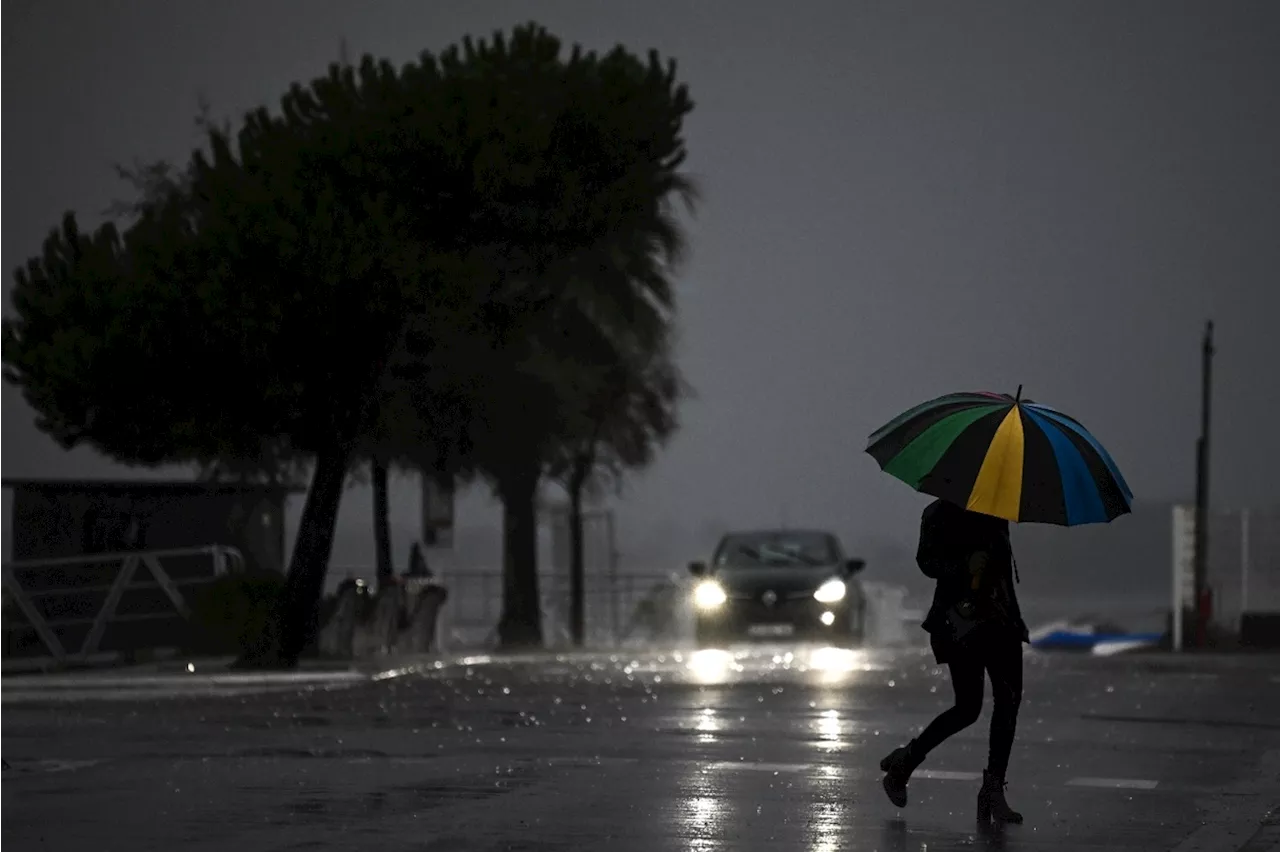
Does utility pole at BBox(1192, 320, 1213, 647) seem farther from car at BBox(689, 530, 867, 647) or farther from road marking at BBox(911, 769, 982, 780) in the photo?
road marking at BBox(911, 769, 982, 780)

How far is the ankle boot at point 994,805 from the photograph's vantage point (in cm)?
1162

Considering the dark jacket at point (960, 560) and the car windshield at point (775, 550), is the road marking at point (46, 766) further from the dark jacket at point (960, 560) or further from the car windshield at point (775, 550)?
the car windshield at point (775, 550)

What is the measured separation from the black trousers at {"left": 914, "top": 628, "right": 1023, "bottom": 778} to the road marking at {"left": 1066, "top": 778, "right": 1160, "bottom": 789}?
232 centimetres

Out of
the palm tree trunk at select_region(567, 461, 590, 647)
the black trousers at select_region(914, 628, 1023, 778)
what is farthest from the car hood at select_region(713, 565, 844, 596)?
the black trousers at select_region(914, 628, 1023, 778)

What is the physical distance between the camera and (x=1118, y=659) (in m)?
32.0

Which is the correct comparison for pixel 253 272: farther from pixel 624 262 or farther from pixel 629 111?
pixel 624 262

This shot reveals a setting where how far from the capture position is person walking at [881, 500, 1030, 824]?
11461mm

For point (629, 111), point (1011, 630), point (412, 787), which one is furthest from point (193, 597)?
point (1011, 630)

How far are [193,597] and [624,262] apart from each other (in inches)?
561

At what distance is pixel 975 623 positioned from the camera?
37.6ft

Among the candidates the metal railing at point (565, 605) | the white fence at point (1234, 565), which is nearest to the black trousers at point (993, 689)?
the white fence at point (1234, 565)

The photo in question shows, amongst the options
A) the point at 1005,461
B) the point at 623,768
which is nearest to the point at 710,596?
the point at 623,768

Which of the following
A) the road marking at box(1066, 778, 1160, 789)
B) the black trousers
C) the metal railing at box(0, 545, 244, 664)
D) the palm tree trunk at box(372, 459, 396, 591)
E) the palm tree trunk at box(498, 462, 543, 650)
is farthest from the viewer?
the palm tree trunk at box(498, 462, 543, 650)

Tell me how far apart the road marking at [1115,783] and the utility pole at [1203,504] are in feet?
88.0
